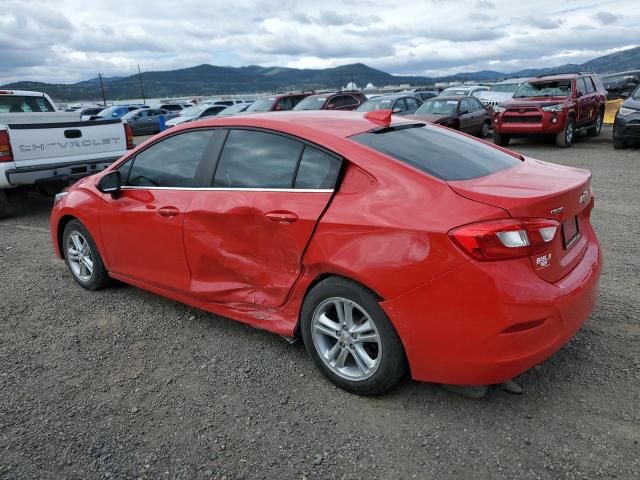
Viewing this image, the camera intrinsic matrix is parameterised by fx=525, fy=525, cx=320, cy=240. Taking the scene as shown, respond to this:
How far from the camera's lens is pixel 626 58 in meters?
176

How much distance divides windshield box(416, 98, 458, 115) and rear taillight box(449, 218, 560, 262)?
43.8ft

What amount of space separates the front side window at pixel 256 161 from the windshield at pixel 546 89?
1246 cm

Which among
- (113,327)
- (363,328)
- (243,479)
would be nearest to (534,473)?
(363,328)

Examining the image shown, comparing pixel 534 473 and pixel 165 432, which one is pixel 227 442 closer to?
pixel 165 432

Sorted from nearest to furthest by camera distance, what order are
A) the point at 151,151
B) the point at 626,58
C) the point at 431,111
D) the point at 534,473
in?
the point at 534,473
the point at 151,151
the point at 431,111
the point at 626,58

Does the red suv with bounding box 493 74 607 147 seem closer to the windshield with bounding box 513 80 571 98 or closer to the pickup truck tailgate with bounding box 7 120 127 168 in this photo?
the windshield with bounding box 513 80 571 98

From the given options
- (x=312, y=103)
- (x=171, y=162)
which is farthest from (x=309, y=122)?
(x=312, y=103)

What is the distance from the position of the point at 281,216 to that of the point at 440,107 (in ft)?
43.9

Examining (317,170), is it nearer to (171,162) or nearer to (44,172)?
(171,162)

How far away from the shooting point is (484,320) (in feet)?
8.00

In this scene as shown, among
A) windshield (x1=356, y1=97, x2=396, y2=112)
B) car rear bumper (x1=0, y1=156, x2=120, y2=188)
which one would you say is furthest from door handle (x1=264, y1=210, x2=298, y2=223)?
windshield (x1=356, y1=97, x2=396, y2=112)

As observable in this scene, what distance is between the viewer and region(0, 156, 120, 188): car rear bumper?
7.16 m

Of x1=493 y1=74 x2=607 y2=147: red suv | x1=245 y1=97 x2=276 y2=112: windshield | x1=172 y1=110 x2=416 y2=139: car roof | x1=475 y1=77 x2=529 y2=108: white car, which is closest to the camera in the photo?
x1=172 y1=110 x2=416 y2=139: car roof

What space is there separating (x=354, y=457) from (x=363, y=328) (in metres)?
0.66
